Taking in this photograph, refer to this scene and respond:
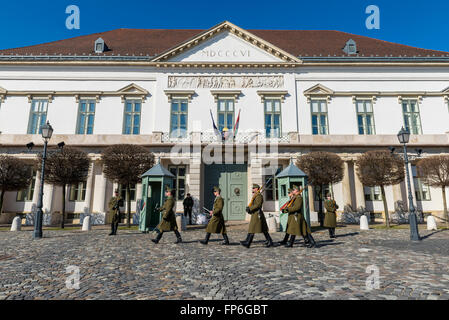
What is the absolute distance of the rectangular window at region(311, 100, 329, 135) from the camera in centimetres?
2059

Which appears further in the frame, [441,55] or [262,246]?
[441,55]

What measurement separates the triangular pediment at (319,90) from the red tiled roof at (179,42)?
3460mm

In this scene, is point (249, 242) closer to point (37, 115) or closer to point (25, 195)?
point (25, 195)

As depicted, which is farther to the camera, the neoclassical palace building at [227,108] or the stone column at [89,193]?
the neoclassical palace building at [227,108]

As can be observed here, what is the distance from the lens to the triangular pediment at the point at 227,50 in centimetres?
2119

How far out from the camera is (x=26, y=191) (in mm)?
19484

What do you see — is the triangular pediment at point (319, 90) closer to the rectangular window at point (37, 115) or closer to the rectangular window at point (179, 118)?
the rectangular window at point (179, 118)

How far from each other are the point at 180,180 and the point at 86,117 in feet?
29.9

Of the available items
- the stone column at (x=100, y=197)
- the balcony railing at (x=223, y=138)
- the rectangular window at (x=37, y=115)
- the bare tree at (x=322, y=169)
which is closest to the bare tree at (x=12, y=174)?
the stone column at (x=100, y=197)

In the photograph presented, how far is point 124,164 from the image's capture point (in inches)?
583

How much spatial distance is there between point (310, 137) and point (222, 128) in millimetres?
6800
